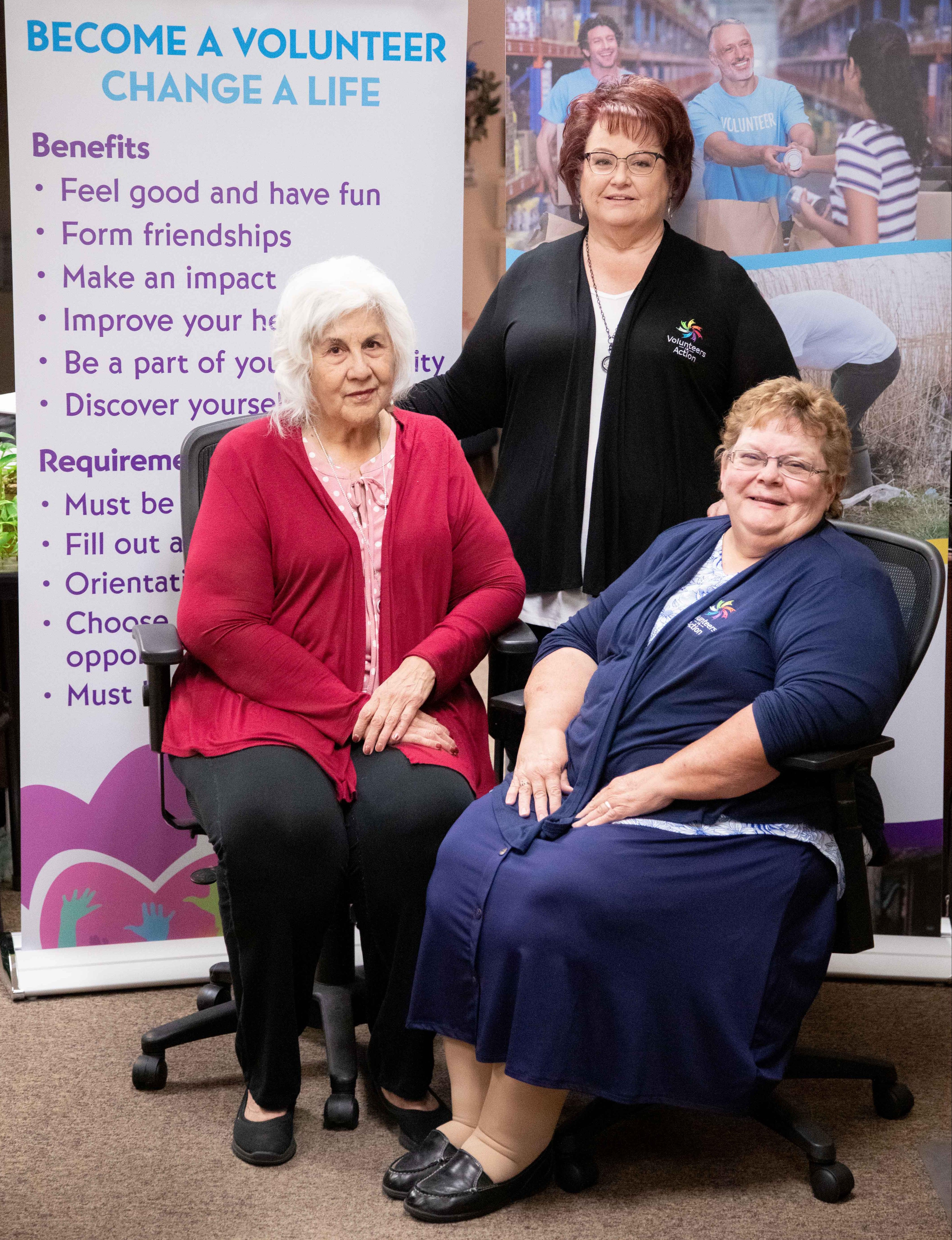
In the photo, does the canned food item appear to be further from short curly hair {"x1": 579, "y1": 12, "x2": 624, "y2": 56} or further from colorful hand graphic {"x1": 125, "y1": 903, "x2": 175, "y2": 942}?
colorful hand graphic {"x1": 125, "y1": 903, "x2": 175, "y2": 942}

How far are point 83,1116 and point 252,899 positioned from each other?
2.04 feet

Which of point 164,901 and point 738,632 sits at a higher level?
point 738,632

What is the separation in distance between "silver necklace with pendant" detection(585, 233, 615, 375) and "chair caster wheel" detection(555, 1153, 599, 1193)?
1445 millimetres

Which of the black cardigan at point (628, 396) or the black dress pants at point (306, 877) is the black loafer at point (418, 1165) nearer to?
the black dress pants at point (306, 877)

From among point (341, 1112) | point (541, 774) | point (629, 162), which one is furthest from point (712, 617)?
point (341, 1112)

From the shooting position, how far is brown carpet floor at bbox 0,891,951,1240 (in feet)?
6.67

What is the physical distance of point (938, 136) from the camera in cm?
271

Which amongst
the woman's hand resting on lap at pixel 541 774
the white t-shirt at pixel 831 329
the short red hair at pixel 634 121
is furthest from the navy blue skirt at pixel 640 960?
A: the short red hair at pixel 634 121

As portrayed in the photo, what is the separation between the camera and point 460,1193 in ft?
6.63

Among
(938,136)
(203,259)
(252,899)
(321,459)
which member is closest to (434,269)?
(203,259)

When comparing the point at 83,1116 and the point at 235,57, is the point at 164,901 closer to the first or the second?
the point at 83,1116

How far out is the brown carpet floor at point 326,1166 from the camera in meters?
2.03

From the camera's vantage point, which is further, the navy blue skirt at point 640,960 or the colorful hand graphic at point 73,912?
the colorful hand graphic at point 73,912

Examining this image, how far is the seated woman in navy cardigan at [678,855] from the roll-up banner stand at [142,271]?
1.00 meters
